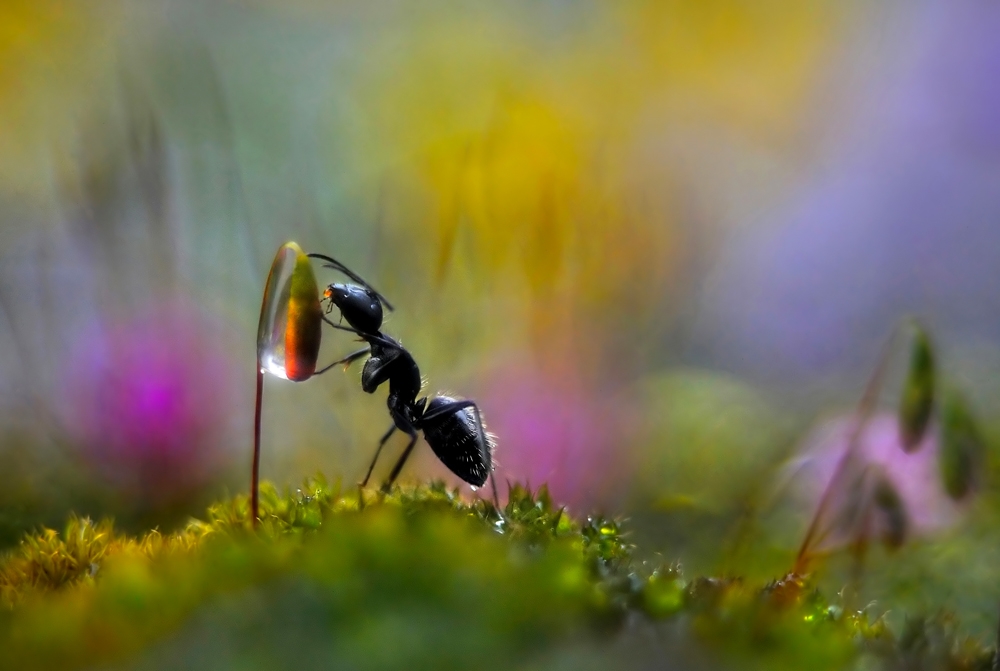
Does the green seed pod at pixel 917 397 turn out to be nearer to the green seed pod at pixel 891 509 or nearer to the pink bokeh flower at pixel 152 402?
the green seed pod at pixel 891 509

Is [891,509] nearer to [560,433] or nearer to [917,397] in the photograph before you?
[917,397]

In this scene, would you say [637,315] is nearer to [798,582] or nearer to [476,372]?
[476,372]

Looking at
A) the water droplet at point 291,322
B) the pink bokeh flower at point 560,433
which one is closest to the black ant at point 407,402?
the water droplet at point 291,322

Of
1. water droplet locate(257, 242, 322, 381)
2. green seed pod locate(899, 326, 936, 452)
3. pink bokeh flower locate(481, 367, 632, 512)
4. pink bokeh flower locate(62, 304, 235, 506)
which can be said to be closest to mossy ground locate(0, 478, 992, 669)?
water droplet locate(257, 242, 322, 381)

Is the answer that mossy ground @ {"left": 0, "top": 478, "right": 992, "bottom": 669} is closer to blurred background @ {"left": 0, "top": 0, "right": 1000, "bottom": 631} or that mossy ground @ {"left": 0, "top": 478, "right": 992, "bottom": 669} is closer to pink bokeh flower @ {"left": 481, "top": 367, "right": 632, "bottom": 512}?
blurred background @ {"left": 0, "top": 0, "right": 1000, "bottom": 631}

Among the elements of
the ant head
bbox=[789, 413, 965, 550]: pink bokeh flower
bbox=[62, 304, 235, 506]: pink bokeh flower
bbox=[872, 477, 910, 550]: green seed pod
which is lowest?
bbox=[62, 304, 235, 506]: pink bokeh flower

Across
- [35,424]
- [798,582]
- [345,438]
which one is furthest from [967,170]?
[35,424]

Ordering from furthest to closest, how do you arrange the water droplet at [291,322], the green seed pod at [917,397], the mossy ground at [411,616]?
1. the green seed pod at [917,397]
2. the water droplet at [291,322]
3. the mossy ground at [411,616]
